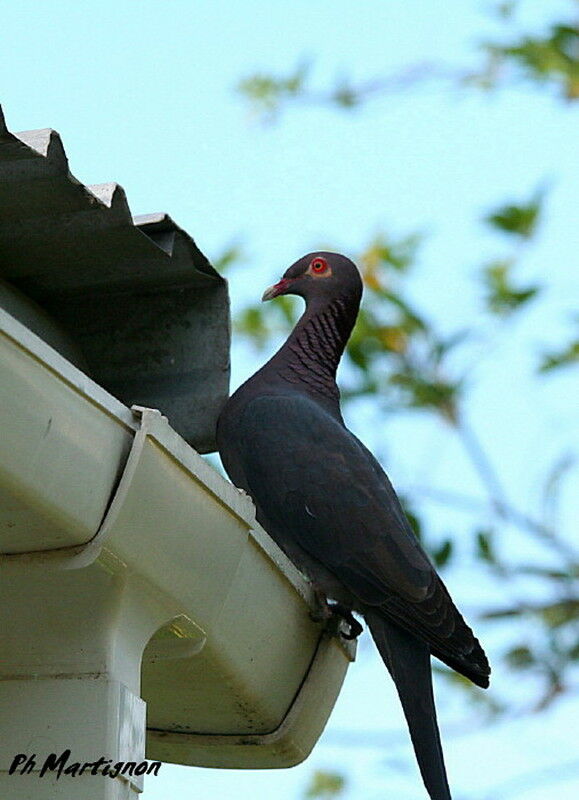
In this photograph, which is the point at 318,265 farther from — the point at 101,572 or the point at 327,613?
the point at 101,572

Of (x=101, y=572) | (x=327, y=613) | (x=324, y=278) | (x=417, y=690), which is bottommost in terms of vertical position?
(x=101, y=572)

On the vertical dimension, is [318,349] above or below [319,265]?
below

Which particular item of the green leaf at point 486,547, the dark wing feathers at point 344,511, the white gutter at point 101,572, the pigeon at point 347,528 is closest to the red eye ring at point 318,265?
the pigeon at point 347,528

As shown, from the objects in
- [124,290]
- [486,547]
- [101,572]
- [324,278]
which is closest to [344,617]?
[124,290]

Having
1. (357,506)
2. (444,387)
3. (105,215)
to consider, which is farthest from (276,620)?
(444,387)

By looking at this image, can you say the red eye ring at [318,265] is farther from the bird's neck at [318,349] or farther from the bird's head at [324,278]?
the bird's neck at [318,349]

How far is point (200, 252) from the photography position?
7.94 ft

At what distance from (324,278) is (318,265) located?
45 mm

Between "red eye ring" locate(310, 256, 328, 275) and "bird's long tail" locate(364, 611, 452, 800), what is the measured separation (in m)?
1.14

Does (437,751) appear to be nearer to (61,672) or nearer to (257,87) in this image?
(61,672)

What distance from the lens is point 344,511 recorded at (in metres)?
3.40

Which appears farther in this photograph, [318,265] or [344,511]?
[318,265]

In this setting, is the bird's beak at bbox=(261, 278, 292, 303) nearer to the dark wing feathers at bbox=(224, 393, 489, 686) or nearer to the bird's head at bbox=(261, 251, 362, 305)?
the bird's head at bbox=(261, 251, 362, 305)

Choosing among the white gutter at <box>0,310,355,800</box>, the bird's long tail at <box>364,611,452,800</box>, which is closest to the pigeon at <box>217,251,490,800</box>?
the bird's long tail at <box>364,611,452,800</box>
